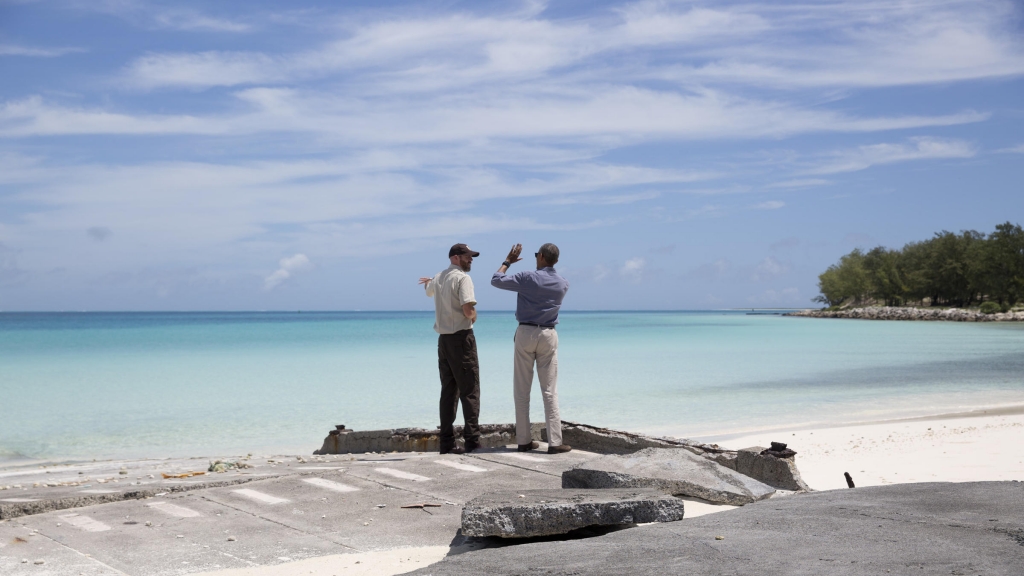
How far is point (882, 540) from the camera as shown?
369cm

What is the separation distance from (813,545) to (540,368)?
3909 millimetres

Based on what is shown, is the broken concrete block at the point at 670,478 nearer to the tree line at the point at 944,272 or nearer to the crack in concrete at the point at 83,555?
the crack in concrete at the point at 83,555

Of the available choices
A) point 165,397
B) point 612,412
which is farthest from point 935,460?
point 165,397

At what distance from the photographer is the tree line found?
240ft

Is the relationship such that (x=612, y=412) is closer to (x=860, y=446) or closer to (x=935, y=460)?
(x=860, y=446)

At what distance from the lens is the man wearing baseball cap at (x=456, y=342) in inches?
287

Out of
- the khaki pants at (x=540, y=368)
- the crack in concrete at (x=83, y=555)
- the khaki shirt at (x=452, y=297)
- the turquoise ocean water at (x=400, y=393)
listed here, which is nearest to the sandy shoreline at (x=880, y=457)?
the crack in concrete at (x=83, y=555)

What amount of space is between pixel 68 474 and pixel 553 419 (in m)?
5.61

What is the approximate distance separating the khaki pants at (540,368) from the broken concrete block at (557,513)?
9.42 feet

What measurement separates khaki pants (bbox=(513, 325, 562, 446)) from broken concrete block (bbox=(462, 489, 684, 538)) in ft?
9.42

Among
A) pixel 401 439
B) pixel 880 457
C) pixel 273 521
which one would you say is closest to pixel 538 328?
pixel 401 439

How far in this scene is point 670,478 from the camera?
5422 mm

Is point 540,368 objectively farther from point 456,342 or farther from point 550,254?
point 550,254

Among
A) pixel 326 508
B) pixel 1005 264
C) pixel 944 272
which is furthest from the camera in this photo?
pixel 944 272
